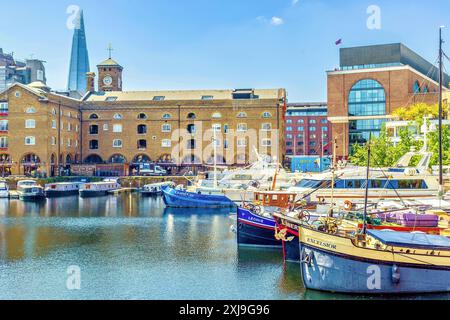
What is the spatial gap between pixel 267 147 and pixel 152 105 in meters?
19.9

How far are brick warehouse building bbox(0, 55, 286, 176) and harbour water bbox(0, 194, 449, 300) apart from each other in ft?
116

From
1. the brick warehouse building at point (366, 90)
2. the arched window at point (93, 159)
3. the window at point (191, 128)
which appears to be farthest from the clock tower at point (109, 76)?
the brick warehouse building at point (366, 90)

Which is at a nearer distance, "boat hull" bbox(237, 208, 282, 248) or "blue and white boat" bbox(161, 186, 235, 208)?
"boat hull" bbox(237, 208, 282, 248)

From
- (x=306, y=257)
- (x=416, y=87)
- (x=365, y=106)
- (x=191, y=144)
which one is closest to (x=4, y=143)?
(x=191, y=144)

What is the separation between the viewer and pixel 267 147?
80062 mm

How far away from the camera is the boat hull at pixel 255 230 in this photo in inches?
1126

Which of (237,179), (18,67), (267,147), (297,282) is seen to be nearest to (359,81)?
(267,147)

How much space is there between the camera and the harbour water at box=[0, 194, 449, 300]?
814 inches

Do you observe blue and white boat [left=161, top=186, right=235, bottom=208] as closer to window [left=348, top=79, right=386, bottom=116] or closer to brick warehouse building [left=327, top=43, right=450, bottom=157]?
brick warehouse building [left=327, top=43, right=450, bottom=157]

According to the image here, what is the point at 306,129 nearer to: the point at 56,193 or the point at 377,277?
the point at 56,193

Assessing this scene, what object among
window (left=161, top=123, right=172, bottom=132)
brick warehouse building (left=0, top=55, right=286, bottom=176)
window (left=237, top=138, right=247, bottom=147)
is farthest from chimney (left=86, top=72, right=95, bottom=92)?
window (left=237, top=138, right=247, bottom=147)

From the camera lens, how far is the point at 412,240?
19.1 m
